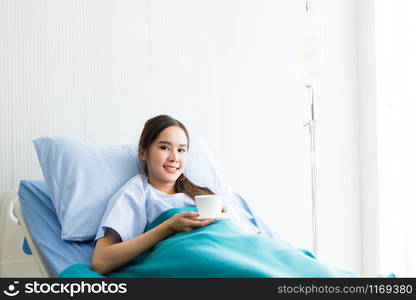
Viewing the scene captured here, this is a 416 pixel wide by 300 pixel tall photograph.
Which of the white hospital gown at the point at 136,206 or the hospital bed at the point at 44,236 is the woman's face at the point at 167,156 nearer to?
the white hospital gown at the point at 136,206

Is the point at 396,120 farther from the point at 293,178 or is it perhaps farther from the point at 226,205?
the point at 226,205

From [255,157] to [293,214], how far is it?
406mm

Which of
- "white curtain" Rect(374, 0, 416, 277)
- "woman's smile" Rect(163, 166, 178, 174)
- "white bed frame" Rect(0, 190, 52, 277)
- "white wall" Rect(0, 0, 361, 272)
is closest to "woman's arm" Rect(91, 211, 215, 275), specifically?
"woman's smile" Rect(163, 166, 178, 174)

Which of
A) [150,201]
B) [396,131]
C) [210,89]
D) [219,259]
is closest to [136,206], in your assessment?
[150,201]

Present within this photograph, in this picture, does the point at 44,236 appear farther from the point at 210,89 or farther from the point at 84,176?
the point at 210,89

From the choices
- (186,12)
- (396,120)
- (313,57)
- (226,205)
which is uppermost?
(186,12)

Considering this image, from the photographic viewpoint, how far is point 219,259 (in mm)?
1179

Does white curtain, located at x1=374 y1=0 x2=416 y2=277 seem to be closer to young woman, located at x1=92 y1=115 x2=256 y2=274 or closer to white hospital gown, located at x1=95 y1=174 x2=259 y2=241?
white hospital gown, located at x1=95 y1=174 x2=259 y2=241

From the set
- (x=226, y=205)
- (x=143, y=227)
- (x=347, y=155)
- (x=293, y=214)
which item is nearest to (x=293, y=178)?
(x=293, y=214)

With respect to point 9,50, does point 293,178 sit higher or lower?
lower

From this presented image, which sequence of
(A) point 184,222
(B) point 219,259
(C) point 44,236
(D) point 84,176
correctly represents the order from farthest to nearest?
(D) point 84,176 < (C) point 44,236 < (A) point 184,222 < (B) point 219,259

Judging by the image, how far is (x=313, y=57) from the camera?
221 cm

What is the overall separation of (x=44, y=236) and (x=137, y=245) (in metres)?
0.37

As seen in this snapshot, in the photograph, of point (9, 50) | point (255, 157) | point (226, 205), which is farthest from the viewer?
point (255, 157)
